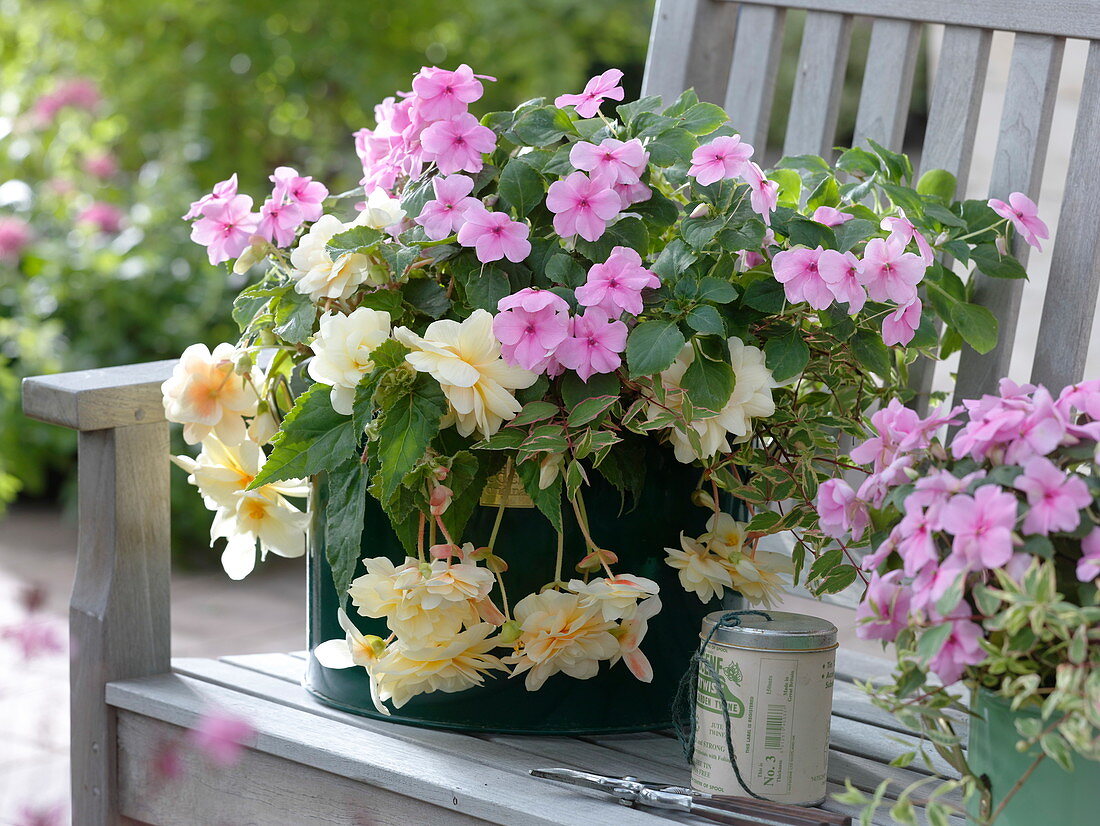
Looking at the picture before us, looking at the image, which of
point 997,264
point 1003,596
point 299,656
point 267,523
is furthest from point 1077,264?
point 299,656

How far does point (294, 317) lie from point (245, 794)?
41 centimetres

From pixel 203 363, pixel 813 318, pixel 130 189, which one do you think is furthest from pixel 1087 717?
pixel 130 189

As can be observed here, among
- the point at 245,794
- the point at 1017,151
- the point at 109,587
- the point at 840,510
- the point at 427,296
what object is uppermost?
the point at 1017,151

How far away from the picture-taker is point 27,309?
141 inches

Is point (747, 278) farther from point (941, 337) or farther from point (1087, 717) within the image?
point (1087, 717)

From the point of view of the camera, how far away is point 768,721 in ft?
3.10

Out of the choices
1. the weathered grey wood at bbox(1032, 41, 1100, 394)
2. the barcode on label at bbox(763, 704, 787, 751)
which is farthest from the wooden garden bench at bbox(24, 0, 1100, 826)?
the barcode on label at bbox(763, 704, 787, 751)

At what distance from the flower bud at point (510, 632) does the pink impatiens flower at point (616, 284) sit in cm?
25

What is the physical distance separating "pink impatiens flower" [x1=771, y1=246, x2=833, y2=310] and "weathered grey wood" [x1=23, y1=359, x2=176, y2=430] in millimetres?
602

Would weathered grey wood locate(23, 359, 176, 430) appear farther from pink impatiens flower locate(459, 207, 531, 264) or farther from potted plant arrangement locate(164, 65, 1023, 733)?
pink impatiens flower locate(459, 207, 531, 264)

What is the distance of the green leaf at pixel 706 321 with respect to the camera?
0.95m

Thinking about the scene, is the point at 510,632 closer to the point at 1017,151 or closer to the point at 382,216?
the point at 382,216

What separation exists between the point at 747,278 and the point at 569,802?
16.9 inches

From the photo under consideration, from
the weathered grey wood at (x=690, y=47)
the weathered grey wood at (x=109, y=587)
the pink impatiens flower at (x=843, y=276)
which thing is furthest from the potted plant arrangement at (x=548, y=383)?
the weathered grey wood at (x=690, y=47)
